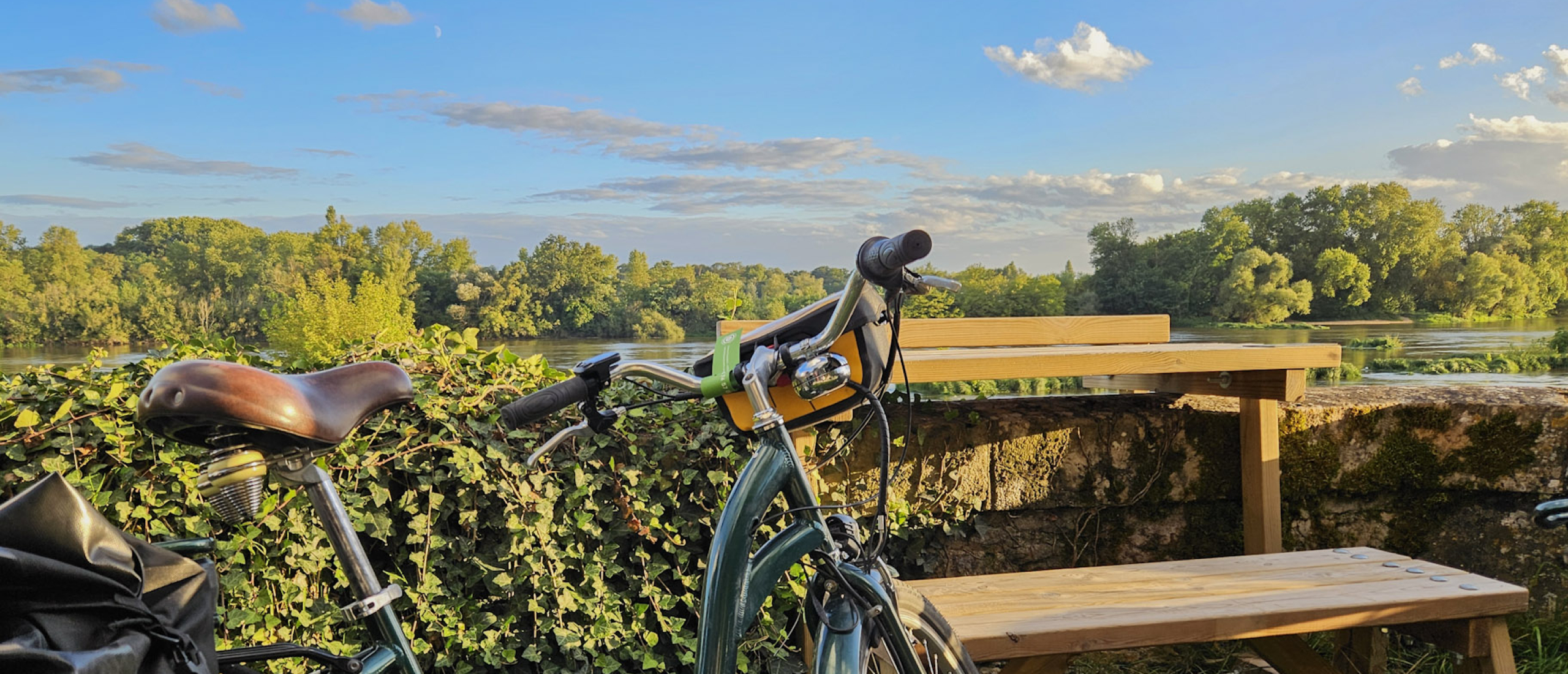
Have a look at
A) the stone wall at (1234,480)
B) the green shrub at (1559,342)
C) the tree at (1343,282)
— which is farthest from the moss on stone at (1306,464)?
the green shrub at (1559,342)

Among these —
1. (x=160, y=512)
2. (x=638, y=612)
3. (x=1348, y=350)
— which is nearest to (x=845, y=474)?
(x=638, y=612)

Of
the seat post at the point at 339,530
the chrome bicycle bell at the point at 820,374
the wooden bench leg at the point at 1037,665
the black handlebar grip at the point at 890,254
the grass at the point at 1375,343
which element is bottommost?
the wooden bench leg at the point at 1037,665

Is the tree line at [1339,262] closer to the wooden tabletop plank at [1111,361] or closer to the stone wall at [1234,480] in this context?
the stone wall at [1234,480]

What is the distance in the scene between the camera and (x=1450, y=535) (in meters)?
2.68

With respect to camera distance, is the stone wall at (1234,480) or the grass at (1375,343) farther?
the grass at (1375,343)

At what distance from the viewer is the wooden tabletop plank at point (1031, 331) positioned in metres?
2.51

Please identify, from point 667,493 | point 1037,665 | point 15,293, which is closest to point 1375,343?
point 1037,665

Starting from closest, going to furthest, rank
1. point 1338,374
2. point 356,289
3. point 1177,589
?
point 1177,589 < point 1338,374 < point 356,289

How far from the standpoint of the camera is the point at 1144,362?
2160 millimetres

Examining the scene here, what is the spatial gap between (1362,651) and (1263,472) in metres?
0.53

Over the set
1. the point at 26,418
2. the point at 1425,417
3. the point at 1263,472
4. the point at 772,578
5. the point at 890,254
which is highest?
the point at 890,254

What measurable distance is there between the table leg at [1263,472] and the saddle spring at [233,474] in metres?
2.39

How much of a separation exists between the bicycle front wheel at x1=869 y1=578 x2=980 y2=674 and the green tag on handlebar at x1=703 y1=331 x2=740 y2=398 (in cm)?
40

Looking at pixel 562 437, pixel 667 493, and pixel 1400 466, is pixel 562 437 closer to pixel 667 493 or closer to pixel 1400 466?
pixel 667 493
